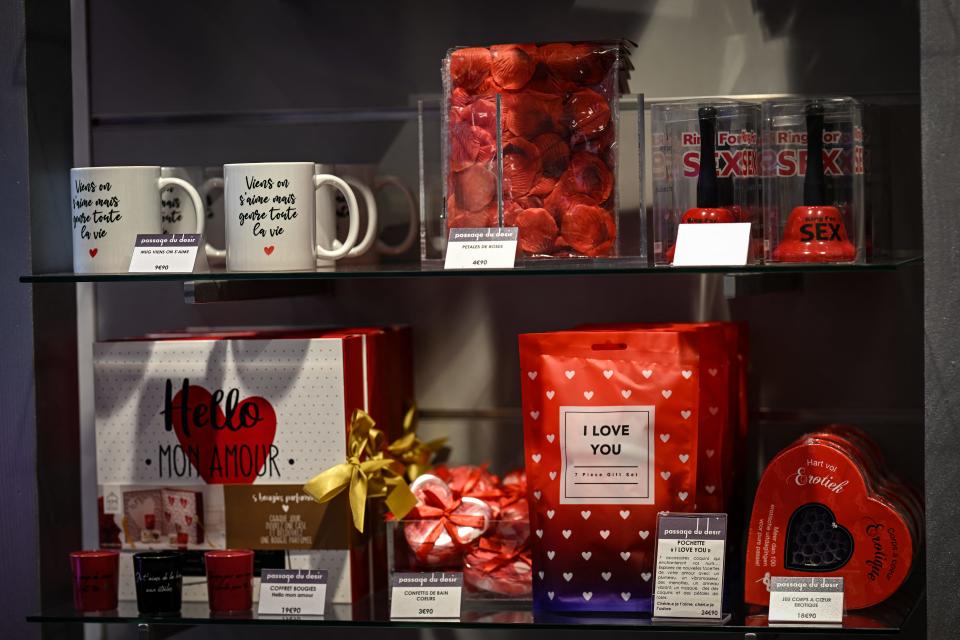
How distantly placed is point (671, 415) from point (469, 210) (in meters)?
0.36

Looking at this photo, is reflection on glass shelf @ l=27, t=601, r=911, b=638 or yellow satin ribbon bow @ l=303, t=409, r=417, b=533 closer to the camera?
reflection on glass shelf @ l=27, t=601, r=911, b=638

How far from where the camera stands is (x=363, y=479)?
159cm

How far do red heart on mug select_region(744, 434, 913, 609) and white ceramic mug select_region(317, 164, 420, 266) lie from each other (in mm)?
631

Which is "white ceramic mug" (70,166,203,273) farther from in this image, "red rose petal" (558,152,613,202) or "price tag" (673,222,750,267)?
"price tag" (673,222,750,267)

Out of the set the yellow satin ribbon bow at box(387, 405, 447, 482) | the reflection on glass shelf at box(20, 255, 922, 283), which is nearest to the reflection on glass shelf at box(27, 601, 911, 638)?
the yellow satin ribbon bow at box(387, 405, 447, 482)

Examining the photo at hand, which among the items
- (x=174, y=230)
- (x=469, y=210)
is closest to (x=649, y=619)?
(x=469, y=210)

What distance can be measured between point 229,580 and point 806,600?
2.37 ft

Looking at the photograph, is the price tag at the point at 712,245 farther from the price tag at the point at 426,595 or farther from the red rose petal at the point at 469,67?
the price tag at the point at 426,595

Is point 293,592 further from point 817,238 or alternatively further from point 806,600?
point 817,238

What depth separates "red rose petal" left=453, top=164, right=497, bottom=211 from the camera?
1.54m

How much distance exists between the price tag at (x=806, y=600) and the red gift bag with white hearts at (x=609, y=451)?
147 mm

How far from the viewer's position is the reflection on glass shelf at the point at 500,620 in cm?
144

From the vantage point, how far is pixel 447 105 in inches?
62.4

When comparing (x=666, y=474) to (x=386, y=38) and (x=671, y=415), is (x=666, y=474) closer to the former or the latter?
(x=671, y=415)
